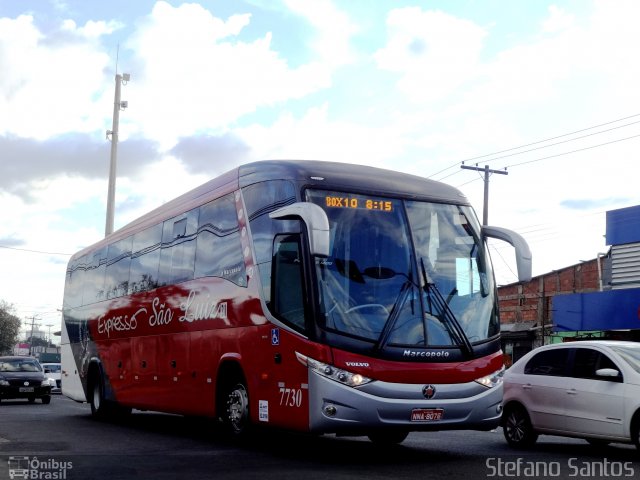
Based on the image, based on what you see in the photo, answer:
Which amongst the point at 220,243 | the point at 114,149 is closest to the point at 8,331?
the point at 114,149

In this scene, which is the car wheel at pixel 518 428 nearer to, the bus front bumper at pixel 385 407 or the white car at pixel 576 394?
the white car at pixel 576 394

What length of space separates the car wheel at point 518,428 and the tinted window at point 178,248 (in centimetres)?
528

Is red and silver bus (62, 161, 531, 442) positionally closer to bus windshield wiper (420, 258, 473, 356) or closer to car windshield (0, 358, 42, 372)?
bus windshield wiper (420, 258, 473, 356)

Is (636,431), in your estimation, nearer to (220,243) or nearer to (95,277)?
(220,243)

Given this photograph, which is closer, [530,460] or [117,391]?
[530,460]

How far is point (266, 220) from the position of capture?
11.5m

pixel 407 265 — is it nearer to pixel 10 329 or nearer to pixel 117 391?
pixel 117 391

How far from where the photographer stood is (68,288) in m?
23.0

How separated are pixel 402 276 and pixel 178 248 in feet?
17.2

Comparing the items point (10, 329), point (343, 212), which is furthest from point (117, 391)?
point (10, 329)

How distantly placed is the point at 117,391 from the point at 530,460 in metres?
9.62

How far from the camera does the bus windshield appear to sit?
34.0 ft

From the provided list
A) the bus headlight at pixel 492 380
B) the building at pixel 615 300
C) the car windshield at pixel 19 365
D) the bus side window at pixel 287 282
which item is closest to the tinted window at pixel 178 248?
the bus side window at pixel 287 282

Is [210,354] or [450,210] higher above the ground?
[450,210]
